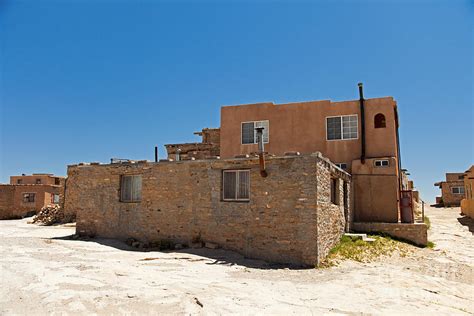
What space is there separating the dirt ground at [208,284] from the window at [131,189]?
2.34 m

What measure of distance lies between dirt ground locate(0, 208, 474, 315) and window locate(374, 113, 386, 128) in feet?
25.3

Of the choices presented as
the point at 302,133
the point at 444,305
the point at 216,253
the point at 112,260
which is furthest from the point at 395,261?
the point at 112,260

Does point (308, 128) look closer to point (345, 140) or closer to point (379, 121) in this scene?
point (345, 140)

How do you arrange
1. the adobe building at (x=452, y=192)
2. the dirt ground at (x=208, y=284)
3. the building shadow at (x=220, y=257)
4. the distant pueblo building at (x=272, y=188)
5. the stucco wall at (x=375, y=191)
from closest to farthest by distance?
the dirt ground at (x=208, y=284) → the building shadow at (x=220, y=257) → the distant pueblo building at (x=272, y=188) → the stucco wall at (x=375, y=191) → the adobe building at (x=452, y=192)

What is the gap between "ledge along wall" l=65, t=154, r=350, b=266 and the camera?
12.2 metres

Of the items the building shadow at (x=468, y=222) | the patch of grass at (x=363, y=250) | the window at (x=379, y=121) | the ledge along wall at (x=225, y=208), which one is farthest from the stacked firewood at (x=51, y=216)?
the building shadow at (x=468, y=222)

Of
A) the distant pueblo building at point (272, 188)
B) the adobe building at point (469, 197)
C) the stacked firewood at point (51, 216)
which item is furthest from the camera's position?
the adobe building at point (469, 197)

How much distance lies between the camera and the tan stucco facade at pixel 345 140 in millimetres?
18141

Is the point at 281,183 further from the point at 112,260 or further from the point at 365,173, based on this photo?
the point at 365,173

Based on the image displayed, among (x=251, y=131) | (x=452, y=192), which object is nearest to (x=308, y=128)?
(x=251, y=131)

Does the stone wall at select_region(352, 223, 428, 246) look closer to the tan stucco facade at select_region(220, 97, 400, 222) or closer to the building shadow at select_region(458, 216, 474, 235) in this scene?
the tan stucco facade at select_region(220, 97, 400, 222)

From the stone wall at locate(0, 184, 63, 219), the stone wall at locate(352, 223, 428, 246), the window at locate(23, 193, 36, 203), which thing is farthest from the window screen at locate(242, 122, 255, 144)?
the window at locate(23, 193, 36, 203)

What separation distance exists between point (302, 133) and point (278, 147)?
1625 mm

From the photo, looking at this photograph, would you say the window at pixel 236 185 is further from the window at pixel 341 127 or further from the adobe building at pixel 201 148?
the adobe building at pixel 201 148
